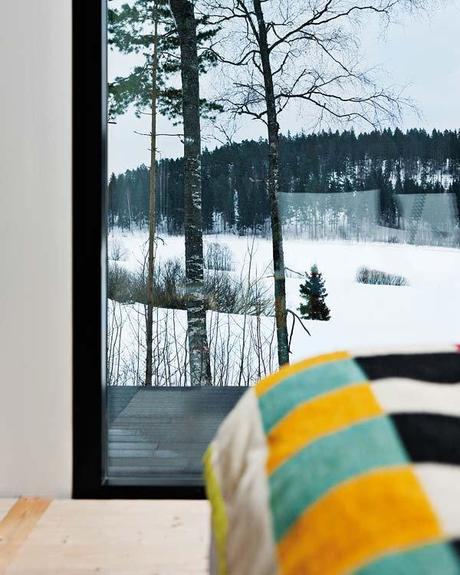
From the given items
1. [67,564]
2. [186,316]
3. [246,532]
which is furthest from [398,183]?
[246,532]

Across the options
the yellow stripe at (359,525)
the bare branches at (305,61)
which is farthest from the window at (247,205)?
the yellow stripe at (359,525)

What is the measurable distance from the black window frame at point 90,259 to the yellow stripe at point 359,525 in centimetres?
197

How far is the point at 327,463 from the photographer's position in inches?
24.5

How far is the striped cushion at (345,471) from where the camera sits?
0.50 m

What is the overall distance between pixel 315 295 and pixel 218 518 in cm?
180

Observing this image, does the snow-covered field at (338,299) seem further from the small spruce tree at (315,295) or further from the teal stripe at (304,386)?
the teal stripe at (304,386)

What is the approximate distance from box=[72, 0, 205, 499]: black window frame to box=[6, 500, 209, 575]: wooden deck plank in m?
0.09

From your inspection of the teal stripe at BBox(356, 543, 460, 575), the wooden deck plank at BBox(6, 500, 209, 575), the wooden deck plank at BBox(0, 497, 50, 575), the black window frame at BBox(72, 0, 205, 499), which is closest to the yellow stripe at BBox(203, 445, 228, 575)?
the teal stripe at BBox(356, 543, 460, 575)

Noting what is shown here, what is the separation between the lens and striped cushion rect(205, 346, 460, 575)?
1.64ft

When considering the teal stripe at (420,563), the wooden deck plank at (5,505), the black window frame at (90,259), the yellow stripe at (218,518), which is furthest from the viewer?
the black window frame at (90,259)

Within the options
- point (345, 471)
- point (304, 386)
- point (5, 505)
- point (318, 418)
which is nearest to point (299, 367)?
point (304, 386)

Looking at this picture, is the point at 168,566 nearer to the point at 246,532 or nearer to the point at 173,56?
the point at 246,532

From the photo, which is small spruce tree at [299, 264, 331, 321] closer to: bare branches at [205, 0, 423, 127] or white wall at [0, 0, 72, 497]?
bare branches at [205, 0, 423, 127]

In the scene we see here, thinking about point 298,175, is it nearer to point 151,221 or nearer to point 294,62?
point 294,62
